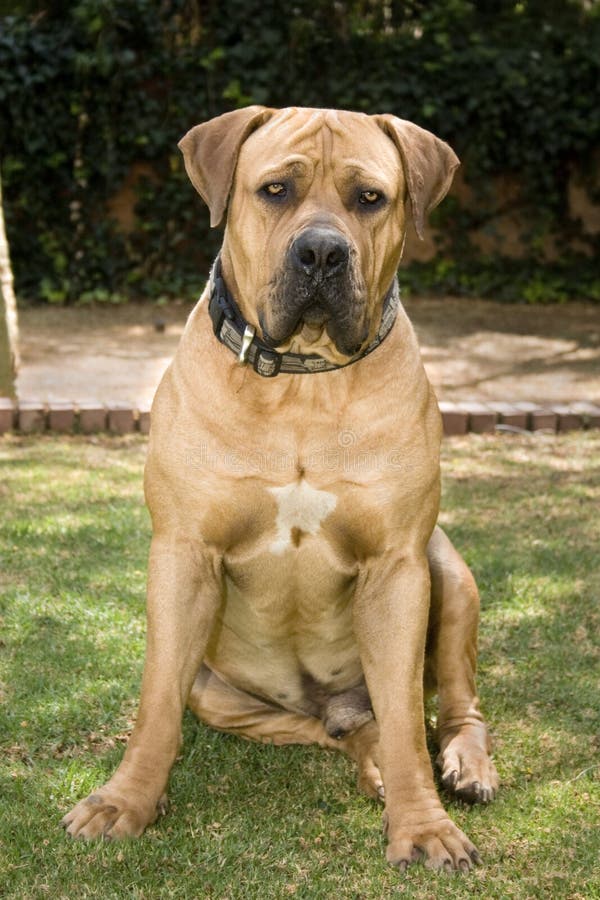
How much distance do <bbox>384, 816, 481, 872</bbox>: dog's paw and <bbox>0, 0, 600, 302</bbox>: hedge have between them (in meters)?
7.11

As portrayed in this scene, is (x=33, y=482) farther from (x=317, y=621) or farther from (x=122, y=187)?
(x=122, y=187)

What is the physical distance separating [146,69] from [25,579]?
6041 millimetres

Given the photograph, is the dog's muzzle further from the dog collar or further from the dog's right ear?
the dog's right ear

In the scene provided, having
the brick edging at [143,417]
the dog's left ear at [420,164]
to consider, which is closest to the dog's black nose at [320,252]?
the dog's left ear at [420,164]

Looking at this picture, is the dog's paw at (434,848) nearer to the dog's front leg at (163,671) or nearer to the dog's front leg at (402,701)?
the dog's front leg at (402,701)

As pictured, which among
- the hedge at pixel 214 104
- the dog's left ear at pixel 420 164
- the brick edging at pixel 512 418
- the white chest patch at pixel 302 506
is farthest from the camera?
the hedge at pixel 214 104

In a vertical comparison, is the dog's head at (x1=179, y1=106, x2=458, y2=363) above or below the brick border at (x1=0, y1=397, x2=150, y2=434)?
above

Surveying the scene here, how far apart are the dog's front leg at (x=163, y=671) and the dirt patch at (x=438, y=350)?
12.1 ft

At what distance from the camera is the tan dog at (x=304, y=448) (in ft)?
8.57

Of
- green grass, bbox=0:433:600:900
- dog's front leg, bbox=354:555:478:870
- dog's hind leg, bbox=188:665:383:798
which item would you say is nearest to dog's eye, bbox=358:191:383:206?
dog's front leg, bbox=354:555:478:870

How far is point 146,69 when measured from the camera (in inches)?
353

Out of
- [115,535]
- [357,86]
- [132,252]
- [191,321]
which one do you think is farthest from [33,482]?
[357,86]

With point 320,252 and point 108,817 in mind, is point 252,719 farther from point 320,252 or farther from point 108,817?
point 320,252

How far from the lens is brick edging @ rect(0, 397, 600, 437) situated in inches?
232
